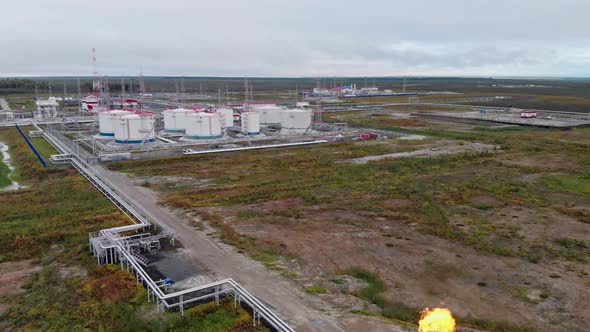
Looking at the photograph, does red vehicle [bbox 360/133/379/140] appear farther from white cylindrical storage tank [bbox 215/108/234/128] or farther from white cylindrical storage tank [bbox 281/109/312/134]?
white cylindrical storage tank [bbox 215/108/234/128]

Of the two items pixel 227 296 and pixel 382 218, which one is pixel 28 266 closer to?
pixel 227 296

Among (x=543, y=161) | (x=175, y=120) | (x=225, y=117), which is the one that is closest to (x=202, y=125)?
(x=175, y=120)

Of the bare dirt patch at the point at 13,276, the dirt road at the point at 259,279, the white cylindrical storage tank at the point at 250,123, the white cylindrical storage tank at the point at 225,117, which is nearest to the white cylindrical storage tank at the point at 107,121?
the white cylindrical storage tank at the point at 225,117

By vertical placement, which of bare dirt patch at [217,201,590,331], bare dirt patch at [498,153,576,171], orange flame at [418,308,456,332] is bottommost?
bare dirt patch at [217,201,590,331]

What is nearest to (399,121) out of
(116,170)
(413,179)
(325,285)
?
(413,179)

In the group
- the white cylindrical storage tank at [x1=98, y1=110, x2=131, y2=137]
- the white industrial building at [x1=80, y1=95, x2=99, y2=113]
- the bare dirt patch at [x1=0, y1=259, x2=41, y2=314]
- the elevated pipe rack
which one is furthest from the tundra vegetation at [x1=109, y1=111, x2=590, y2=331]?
the white industrial building at [x1=80, y1=95, x2=99, y2=113]

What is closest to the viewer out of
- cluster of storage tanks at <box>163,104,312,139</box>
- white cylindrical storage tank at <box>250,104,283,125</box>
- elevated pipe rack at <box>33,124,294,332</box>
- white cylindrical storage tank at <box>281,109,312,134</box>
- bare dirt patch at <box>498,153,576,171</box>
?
elevated pipe rack at <box>33,124,294,332</box>

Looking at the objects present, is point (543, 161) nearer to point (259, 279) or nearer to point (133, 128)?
point (259, 279)
